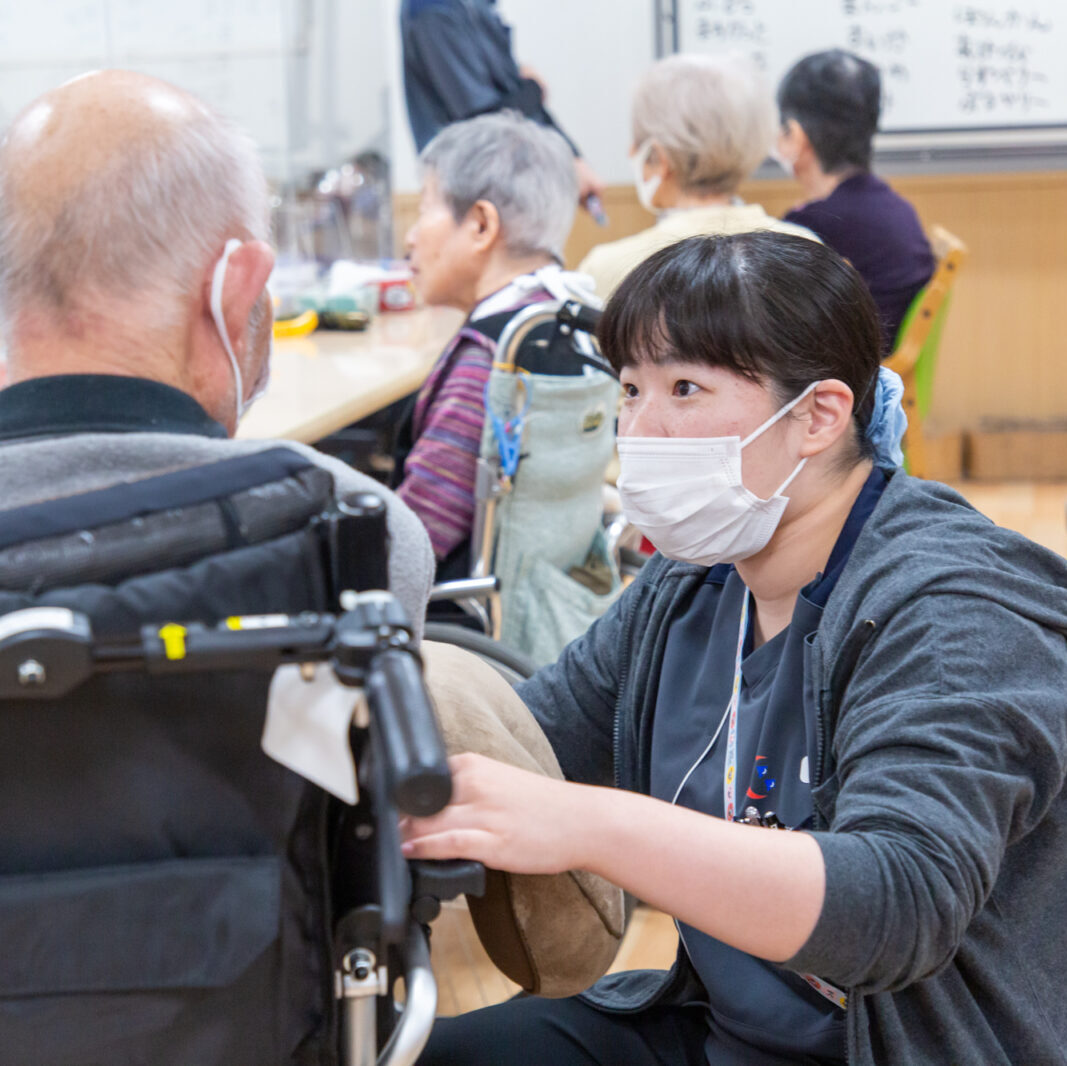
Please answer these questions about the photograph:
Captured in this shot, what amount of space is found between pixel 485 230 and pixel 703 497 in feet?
4.65

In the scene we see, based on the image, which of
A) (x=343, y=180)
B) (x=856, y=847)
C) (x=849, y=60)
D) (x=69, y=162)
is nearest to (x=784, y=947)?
(x=856, y=847)

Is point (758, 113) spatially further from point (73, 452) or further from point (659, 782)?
point (73, 452)

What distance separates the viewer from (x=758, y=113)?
2.98 meters

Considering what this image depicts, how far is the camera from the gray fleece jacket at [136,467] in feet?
2.48

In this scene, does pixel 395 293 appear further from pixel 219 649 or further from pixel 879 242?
pixel 219 649

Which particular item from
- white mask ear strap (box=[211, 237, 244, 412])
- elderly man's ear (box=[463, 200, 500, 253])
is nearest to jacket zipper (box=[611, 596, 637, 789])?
white mask ear strap (box=[211, 237, 244, 412])

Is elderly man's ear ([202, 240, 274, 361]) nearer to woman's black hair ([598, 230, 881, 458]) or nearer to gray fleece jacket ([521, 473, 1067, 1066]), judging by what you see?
woman's black hair ([598, 230, 881, 458])

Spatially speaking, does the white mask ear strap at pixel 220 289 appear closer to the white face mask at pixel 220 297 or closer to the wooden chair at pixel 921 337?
the white face mask at pixel 220 297

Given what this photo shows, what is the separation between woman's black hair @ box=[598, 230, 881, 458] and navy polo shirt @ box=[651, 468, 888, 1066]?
0.11m

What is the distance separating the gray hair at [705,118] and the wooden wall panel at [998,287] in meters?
1.92

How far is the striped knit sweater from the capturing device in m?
2.10

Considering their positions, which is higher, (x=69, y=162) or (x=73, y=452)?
(x=69, y=162)

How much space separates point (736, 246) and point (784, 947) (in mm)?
584

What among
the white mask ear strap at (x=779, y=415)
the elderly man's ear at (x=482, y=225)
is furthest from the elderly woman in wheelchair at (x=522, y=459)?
the white mask ear strap at (x=779, y=415)
